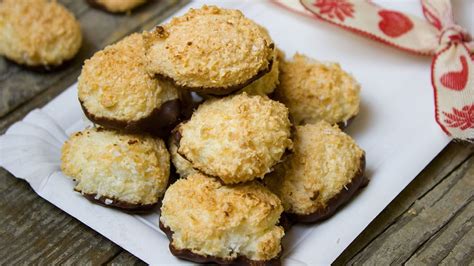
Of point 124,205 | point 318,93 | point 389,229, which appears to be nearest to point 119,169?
point 124,205

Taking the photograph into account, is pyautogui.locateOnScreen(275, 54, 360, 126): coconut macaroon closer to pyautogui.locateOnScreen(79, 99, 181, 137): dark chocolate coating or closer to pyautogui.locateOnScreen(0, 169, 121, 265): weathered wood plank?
pyautogui.locateOnScreen(79, 99, 181, 137): dark chocolate coating

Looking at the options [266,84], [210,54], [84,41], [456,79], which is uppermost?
[210,54]

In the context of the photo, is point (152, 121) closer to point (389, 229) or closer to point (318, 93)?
point (318, 93)

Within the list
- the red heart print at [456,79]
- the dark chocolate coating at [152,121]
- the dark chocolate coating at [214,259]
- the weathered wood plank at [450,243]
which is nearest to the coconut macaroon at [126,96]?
the dark chocolate coating at [152,121]

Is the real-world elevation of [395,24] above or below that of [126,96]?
below

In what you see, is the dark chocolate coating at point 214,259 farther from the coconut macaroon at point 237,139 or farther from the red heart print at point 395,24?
the red heart print at point 395,24

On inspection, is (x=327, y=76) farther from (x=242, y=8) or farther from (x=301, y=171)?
(x=242, y=8)
